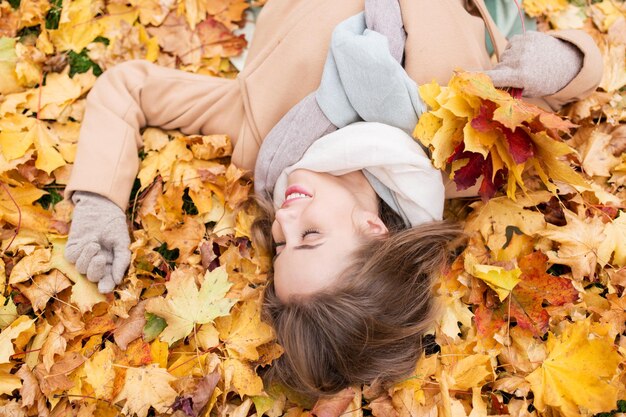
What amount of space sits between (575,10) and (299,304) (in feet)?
6.65

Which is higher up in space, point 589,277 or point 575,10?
point 575,10

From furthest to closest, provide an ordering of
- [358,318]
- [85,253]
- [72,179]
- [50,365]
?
1. [72,179]
2. [85,253]
3. [50,365]
4. [358,318]

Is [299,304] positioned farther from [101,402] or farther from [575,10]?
[575,10]

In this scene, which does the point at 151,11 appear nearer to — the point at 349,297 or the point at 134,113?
the point at 134,113

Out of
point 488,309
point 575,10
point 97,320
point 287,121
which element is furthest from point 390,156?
point 575,10

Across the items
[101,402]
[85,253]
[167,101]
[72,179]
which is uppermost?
[167,101]

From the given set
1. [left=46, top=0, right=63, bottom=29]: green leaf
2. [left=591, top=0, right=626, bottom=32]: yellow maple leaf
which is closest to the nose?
[left=46, top=0, right=63, bottom=29]: green leaf

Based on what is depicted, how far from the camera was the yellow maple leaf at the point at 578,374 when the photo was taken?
1693 millimetres

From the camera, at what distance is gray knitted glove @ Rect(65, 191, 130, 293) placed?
79.6 inches

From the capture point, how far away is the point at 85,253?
2.01 meters

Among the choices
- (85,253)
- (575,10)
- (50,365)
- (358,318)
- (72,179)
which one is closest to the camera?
(358,318)

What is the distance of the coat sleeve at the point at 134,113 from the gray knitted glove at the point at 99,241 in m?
0.06

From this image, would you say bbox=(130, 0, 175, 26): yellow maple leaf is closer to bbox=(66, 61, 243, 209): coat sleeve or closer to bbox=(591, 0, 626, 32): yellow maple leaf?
bbox=(66, 61, 243, 209): coat sleeve

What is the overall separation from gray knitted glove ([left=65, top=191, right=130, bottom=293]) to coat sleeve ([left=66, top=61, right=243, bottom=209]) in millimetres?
63
